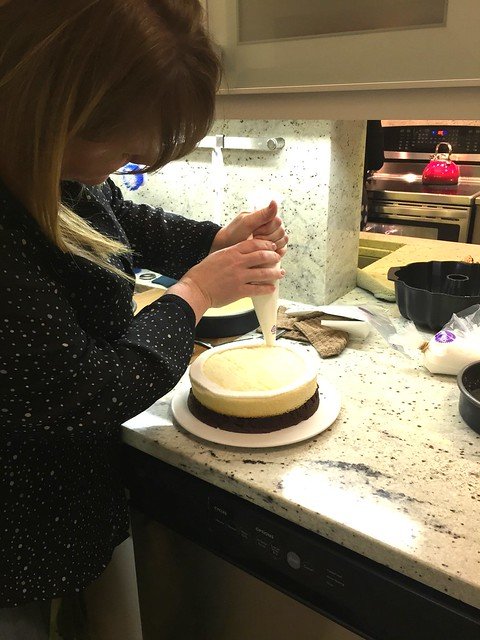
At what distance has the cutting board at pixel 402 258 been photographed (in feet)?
4.61

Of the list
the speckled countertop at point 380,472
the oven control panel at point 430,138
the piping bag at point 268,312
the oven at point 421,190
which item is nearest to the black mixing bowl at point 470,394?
the speckled countertop at point 380,472

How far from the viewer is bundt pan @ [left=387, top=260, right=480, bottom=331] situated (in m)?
1.12

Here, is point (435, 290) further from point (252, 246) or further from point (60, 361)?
point (60, 361)

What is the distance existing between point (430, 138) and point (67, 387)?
126 inches

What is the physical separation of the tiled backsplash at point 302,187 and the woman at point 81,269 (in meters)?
0.36

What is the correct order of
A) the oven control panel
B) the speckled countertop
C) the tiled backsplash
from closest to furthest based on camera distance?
1. the speckled countertop
2. the tiled backsplash
3. the oven control panel

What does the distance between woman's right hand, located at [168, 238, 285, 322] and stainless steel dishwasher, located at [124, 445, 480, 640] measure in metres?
0.27

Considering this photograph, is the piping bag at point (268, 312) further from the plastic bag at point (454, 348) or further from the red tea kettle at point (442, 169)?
the red tea kettle at point (442, 169)

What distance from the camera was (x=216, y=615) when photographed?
0.92 metres

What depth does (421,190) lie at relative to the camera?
11.2ft

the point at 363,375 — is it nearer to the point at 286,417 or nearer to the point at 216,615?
the point at 286,417

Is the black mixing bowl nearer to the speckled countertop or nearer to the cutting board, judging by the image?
the speckled countertop

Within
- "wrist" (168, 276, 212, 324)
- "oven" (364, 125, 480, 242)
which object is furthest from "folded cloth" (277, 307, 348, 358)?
"oven" (364, 125, 480, 242)

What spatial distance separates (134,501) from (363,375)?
459mm
